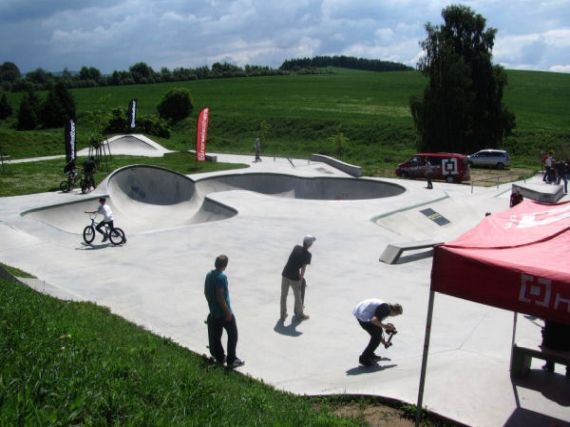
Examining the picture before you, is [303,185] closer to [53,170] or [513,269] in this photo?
[53,170]

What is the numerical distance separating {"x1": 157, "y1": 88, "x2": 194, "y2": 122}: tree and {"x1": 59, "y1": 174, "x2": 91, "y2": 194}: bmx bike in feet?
133

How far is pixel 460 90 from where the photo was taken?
41.0m

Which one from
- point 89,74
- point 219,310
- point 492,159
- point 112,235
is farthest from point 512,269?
point 89,74

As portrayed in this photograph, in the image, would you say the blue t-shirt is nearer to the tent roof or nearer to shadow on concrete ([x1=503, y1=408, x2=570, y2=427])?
the tent roof

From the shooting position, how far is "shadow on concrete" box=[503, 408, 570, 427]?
5863mm

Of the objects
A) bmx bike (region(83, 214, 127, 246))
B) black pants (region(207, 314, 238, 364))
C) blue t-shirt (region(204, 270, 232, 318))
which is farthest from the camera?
bmx bike (region(83, 214, 127, 246))

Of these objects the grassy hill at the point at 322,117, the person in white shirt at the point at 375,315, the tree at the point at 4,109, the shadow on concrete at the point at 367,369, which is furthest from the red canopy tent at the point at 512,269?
A: the tree at the point at 4,109

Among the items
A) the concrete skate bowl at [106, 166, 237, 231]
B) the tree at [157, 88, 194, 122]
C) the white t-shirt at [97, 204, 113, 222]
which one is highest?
the tree at [157, 88, 194, 122]

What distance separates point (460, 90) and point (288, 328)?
117ft

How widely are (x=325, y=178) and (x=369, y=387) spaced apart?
21.3 m

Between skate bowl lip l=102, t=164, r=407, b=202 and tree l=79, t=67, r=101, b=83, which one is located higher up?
tree l=79, t=67, r=101, b=83

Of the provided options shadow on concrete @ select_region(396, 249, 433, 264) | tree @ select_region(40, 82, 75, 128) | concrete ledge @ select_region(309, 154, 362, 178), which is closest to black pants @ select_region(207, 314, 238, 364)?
shadow on concrete @ select_region(396, 249, 433, 264)

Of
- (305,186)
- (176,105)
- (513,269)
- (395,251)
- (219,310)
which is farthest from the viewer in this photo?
(176,105)

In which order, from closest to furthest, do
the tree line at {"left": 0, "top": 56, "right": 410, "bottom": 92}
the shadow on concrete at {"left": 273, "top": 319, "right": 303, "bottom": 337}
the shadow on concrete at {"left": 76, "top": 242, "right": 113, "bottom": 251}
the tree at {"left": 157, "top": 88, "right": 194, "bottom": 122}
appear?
the shadow on concrete at {"left": 273, "top": 319, "right": 303, "bottom": 337} < the shadow on concrete at {"left": 76, "top": 242, "right": 113, "bottom": 251} < the tree at {"left": 157, "top": 88, "right": 194, "bottom": 122} < the tree line at {"left": 0, "top": 56, "right": 410, "bottom": 92}
